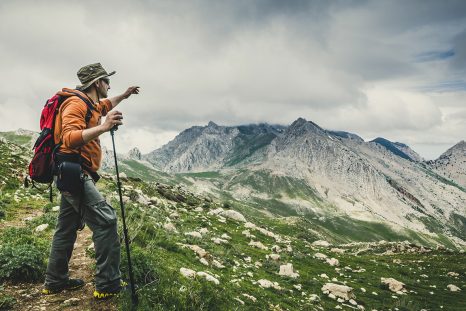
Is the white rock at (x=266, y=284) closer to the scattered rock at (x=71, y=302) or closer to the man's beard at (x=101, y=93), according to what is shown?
the scattered rock at (x=71, y=302)

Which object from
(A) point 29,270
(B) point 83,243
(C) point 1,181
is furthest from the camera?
(C) point 1,181

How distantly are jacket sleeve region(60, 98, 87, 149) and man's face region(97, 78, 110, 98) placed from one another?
74 cm

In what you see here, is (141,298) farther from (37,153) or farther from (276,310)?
(276,310)

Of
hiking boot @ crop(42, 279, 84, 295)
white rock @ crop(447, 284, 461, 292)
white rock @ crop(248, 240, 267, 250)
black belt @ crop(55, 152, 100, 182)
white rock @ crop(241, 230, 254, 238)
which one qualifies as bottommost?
white rock @ crop(447, 284, 461, 292)

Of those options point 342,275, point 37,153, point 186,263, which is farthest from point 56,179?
point 342,275

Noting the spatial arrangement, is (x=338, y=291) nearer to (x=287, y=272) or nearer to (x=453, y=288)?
(x=287, y=272)

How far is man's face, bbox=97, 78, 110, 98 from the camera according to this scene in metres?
7.21

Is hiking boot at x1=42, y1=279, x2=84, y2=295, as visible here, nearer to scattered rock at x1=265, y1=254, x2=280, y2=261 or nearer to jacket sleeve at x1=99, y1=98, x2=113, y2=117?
jacket sleeve at x1=99, y1=98, x2=113, y2=117

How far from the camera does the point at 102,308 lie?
6512mm

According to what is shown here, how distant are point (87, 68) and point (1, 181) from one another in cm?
1744

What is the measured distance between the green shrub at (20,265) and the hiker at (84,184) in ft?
3.13

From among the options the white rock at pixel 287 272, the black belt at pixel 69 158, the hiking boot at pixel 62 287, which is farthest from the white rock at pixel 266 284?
the black belt at pixel 69 158

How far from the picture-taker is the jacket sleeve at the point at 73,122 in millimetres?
6066

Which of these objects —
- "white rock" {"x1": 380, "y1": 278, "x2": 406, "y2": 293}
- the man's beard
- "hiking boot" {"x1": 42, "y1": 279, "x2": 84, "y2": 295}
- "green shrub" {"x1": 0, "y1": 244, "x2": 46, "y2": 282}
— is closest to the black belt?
the man's beard
